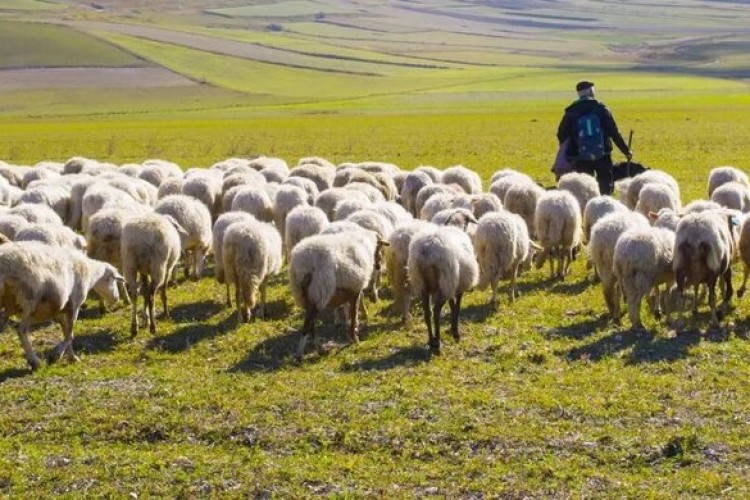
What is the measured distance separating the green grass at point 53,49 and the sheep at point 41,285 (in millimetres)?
131913

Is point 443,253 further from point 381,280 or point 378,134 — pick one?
point 378,134

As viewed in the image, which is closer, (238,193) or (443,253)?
(443,253)

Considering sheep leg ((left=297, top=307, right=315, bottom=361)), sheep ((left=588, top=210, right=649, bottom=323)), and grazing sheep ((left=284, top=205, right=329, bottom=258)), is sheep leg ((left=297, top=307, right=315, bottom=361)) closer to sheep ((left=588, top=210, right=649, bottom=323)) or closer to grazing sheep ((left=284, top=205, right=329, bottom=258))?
grazing sheep ((left=284, top=205, right=329, bottom=258))

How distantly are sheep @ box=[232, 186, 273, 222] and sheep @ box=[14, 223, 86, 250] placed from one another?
4.50m

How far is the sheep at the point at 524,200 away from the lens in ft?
65.8

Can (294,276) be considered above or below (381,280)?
above

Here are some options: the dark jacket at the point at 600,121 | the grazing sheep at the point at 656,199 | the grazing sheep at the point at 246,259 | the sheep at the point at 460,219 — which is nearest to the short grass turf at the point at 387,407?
the grazing sheep at the point at 246,259

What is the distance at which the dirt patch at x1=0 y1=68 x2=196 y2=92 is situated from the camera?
412ft

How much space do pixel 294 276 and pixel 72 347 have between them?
3582 millimetres

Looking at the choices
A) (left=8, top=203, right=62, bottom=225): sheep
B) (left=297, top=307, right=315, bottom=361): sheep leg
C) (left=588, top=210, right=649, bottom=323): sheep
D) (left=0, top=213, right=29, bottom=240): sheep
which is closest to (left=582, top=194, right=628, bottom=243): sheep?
(left=588, top=210, right=649, bottom=323): sheep

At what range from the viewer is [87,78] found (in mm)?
129125

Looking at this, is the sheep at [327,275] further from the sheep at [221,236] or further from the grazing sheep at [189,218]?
the grazing sheep at [189,218]

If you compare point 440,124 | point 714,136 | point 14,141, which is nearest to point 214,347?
point 714,136

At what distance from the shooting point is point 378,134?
6456 centimetres
